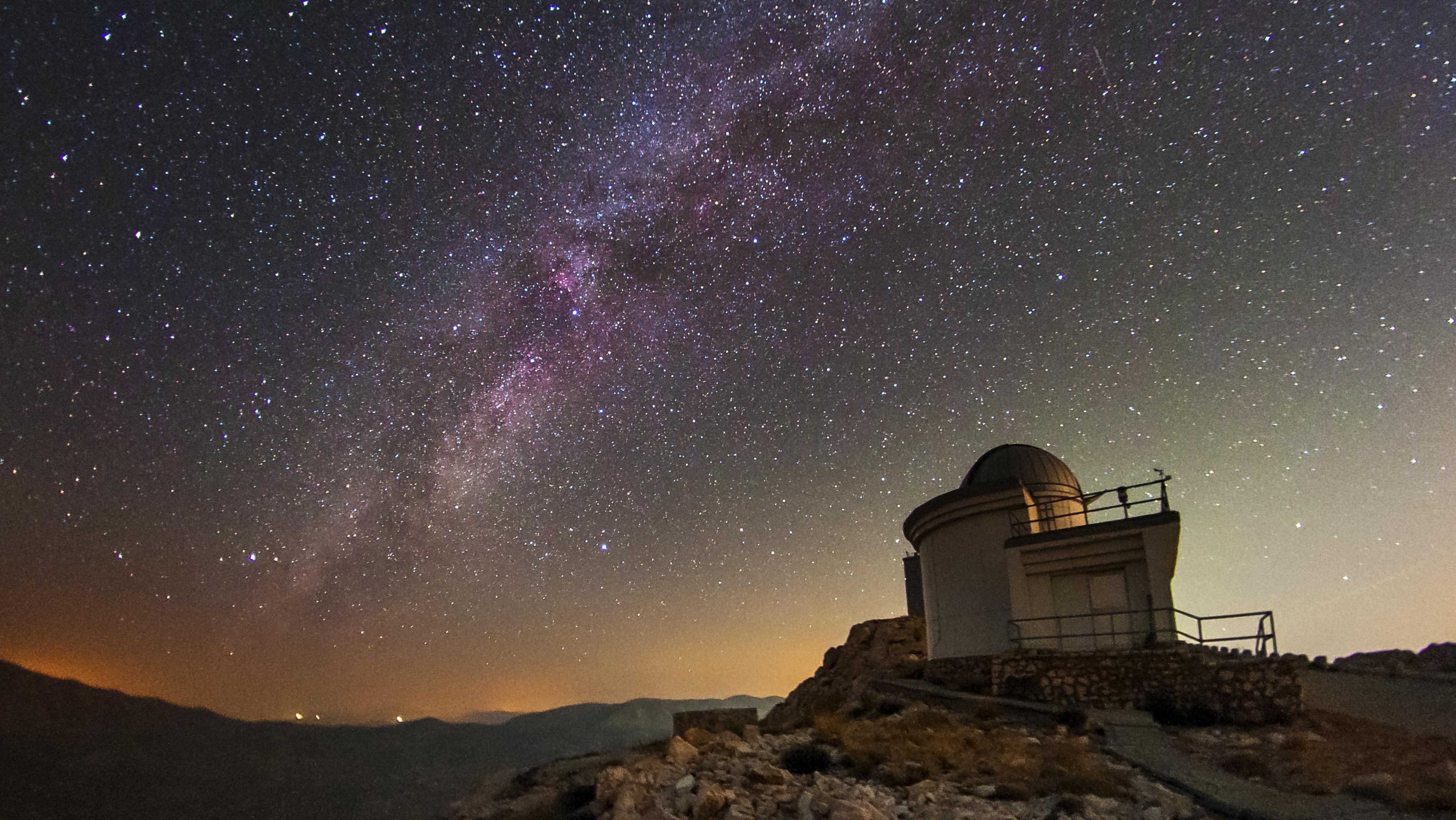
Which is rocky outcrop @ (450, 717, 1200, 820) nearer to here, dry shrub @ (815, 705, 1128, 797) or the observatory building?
dry shrub @ (815, 705, 1128, 797)

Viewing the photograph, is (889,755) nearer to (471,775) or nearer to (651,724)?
(471,775)

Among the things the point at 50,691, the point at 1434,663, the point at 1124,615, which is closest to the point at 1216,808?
the point at 1124,615

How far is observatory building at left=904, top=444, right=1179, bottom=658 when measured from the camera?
16547 millimetres

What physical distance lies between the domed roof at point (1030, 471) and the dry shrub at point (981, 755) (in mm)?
9515

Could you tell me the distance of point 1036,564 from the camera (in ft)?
59.1

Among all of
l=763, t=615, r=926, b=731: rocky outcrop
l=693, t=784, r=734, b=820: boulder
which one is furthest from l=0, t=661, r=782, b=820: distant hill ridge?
l=693, t=784, r=734, b=820: boulder

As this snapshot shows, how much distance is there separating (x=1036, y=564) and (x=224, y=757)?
129 metres

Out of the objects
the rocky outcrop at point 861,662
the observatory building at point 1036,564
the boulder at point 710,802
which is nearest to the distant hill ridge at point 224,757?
the rocky outcrop at point 861,662

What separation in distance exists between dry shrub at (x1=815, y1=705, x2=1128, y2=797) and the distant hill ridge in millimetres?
64640

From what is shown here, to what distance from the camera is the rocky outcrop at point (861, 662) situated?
2448 cm

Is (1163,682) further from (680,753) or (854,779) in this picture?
(680,753)

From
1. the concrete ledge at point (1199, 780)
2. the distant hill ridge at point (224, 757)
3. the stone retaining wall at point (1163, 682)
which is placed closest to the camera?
the concrete ledge at point (1199, 780)

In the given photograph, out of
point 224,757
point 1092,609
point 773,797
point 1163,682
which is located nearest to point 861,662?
point 1092,609

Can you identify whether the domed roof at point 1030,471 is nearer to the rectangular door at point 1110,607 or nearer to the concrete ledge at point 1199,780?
the rectangular door at point 1110,607
